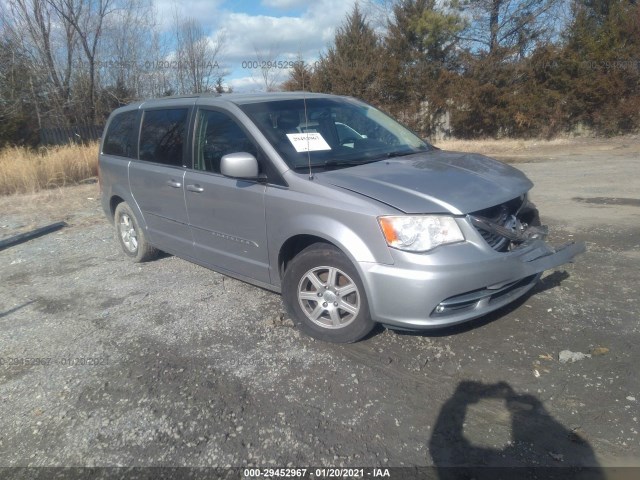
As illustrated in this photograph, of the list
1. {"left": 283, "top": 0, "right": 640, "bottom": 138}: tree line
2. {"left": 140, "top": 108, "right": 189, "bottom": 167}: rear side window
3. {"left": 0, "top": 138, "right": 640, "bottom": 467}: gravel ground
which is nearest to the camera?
{"left": 0, "top": 138, "right": 640, "bottom": 467}: gravel ground

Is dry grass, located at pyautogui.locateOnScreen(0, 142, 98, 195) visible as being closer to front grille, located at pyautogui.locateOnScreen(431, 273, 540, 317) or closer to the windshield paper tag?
the windshield paper tag

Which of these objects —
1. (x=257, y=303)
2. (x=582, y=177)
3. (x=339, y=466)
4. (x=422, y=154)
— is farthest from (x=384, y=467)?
(x=582, y=177)

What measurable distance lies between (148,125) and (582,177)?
8.53 meters

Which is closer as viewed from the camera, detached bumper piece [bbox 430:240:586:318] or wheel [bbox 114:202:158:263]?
detached bumper piece [bbox 430:240:586:318]

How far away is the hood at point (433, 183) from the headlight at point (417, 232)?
0.06 m

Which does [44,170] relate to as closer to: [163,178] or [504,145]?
[163,178]

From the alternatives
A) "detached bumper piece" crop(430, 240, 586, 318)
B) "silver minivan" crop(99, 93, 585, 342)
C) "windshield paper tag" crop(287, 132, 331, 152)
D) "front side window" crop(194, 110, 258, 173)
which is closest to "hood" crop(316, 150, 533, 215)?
"silver minivan" crop(99, 93, 585, 342)

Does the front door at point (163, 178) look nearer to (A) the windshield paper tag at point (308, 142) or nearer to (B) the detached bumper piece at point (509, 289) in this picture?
(A) the windshield paper tag at point (308, 142)

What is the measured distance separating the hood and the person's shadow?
119 cm

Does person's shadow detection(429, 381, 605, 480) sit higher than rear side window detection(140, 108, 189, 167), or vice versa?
rear side window detection(140, 108, 189, 167)

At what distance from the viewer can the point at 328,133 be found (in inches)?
168

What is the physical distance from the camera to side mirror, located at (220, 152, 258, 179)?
3.67 m

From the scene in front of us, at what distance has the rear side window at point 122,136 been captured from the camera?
551cm

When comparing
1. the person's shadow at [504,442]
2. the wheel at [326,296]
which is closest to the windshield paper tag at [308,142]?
the wheel at [326,296]
